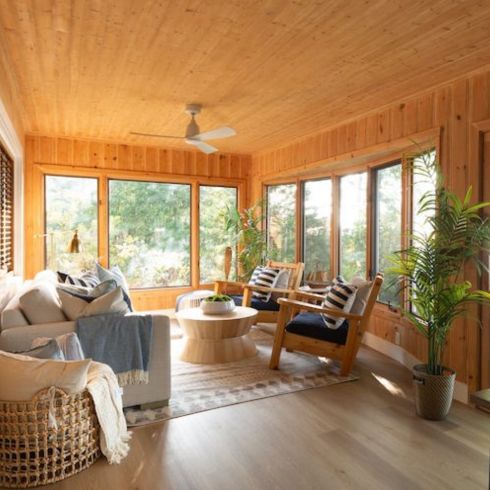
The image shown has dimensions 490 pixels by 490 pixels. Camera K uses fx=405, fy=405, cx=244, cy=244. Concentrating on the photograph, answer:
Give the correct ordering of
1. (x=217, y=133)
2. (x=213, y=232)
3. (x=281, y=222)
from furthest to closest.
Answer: (x=213, y=232) → (x=281, y=222) → (x=217, y=133)

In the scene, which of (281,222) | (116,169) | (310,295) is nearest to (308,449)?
(310,295)

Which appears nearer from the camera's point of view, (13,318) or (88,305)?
(13,318)

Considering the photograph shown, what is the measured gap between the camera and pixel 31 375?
2039 millimetres

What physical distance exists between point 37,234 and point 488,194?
5079 millimetres

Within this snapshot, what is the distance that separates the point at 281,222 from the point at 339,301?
110 inches

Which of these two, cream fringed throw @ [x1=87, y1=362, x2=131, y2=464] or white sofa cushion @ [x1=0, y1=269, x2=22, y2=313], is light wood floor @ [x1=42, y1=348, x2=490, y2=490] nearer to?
cream fringed throw @ [x1=87, y1=362, x2=131, y2=464]

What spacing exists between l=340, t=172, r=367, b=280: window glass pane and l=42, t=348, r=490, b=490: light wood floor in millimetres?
1959

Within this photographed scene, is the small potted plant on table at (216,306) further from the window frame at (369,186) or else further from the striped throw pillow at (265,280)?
the window frame at (369,186)

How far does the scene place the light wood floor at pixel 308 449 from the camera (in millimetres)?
2117

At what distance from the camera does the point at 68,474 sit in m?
2.14

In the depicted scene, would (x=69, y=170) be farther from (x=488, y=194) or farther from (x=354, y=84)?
(x=488, y=194)

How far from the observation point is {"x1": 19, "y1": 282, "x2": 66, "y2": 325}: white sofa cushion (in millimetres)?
2682

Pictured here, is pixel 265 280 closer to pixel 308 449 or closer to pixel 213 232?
pixel 213 232

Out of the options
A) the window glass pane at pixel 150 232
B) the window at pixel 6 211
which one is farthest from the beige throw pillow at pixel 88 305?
the window glass pane at pixel 150 232
